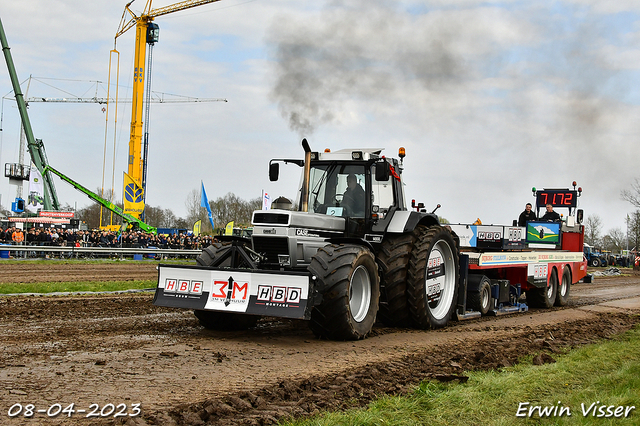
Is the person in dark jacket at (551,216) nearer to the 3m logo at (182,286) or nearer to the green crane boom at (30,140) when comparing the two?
the 3m logo at (182,286)

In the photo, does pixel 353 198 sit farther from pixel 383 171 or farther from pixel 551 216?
pixel 551 216

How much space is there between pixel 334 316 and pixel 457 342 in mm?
1946

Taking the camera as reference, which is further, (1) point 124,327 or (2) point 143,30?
(2) point 143,30

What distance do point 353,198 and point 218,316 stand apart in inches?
107

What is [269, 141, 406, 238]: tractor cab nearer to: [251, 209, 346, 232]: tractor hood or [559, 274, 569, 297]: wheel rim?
[251, 209, 346, 232]: tractor hood

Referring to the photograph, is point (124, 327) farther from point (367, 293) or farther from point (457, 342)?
point (457, 342)

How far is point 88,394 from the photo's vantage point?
5.09 metres

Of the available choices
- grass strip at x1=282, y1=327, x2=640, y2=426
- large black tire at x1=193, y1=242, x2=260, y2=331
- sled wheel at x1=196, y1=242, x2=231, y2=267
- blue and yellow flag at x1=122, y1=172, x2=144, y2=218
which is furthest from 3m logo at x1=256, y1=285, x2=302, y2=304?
blue and yellow flag at x1=122, y1=172, x2=144, y2=218

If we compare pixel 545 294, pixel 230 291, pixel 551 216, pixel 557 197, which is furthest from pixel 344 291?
pixel 557 197

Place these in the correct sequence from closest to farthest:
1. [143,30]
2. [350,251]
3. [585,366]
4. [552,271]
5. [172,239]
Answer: [585,366]
[350,251]
[552,271]
[172,239]
[143,30]

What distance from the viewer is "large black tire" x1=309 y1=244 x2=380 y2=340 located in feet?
25.7

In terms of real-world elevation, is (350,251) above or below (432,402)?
above

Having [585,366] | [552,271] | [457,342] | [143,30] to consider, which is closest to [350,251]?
[457,342]

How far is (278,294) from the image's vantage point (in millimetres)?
7895
